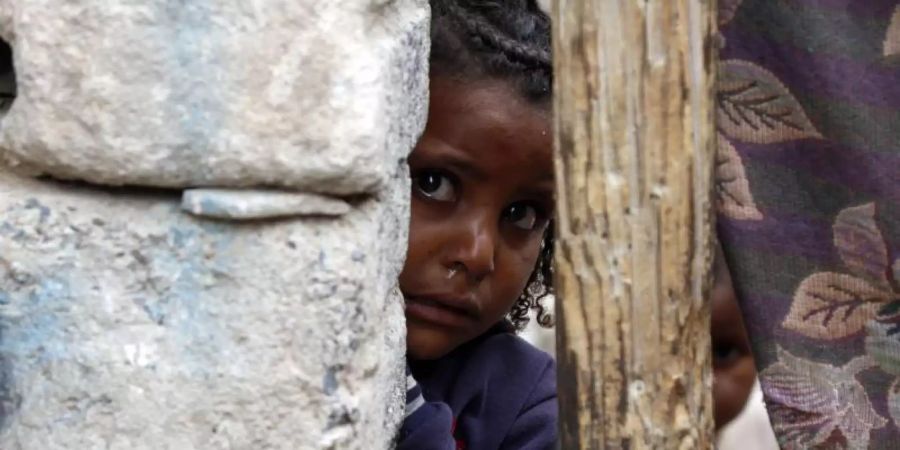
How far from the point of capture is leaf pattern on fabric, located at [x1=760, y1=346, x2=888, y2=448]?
4.50 feet

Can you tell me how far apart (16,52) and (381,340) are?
45 centimetres

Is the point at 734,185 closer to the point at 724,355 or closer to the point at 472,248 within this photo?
the point at 472,248

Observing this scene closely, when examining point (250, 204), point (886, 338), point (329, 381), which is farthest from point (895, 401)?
point (250, 204)

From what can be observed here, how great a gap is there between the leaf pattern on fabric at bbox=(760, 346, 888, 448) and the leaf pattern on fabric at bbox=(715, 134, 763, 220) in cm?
15

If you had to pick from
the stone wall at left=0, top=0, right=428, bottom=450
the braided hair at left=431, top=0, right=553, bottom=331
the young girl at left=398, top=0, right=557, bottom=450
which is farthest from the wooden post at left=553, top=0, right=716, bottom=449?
the braided hair at left=431, top=0, right=553, bottom=331

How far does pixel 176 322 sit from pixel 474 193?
676mm

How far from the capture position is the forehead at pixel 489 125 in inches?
70.6

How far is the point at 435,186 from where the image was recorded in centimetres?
180

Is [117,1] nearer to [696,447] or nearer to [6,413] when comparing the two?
[6,413]

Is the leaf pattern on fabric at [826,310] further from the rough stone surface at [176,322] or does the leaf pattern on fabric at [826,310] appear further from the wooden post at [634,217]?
the rough stone surface at [176,322]

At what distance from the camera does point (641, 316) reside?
3.83 ft

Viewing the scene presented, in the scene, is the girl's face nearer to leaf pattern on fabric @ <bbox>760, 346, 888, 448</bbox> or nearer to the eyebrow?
the eyebrow

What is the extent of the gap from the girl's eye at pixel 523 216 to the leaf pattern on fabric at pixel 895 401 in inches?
26.2

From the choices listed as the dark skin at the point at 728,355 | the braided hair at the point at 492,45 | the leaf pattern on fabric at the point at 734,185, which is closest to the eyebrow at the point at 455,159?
the braided hair at the point at 492,45
